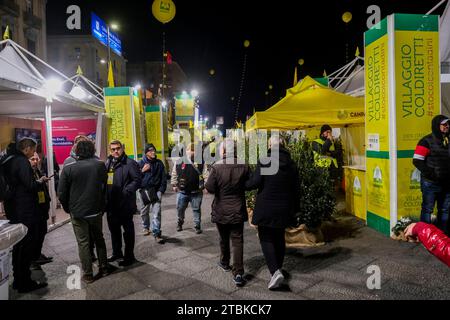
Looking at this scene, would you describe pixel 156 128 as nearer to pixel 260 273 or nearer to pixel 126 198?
pixel 126 198

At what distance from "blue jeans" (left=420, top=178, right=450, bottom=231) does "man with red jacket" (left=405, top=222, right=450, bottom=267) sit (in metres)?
3.33

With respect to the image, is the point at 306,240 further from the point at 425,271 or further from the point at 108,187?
the point at 108,187

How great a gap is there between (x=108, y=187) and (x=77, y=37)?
4465 centimetres

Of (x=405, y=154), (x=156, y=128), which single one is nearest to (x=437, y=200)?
(x=405, y=154)

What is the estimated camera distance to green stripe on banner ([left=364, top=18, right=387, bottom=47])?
5808mm

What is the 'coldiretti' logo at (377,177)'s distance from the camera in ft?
20.0

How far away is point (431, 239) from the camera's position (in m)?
2.31

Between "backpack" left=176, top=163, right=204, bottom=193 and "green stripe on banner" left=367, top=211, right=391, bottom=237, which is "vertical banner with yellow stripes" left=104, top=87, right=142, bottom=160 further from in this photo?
"green stripe on banner" left=367, top=211, right=391, bottom=237

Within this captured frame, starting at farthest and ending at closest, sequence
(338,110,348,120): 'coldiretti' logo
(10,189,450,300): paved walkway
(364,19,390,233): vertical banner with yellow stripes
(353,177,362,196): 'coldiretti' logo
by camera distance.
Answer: (338,110,348,120): 'coldiretti' logo → (353,177,362,196): 'coldiretti' logo → (364,19,390,233): vertical banner with yellow stripes → (10,189,450,300): paved walkway

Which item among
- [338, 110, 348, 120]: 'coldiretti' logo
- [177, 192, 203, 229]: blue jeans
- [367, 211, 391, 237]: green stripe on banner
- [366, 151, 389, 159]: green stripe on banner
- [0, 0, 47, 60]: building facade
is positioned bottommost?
[367, 211, 391, 237]: green stripe on banner

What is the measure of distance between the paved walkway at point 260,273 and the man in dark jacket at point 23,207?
209 mm

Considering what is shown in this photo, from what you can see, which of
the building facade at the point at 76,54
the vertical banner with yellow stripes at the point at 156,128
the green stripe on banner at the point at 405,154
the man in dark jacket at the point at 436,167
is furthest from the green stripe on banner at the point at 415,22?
the building facade at the point at 76,54

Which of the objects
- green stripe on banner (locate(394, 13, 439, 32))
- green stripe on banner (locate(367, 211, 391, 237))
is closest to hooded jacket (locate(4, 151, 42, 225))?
green stripe on banner (locate(367, 211, 391, 237))

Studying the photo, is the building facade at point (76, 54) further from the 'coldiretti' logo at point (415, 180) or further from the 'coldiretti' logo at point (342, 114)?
the 'coldiretti' logo at point (415, 180)
